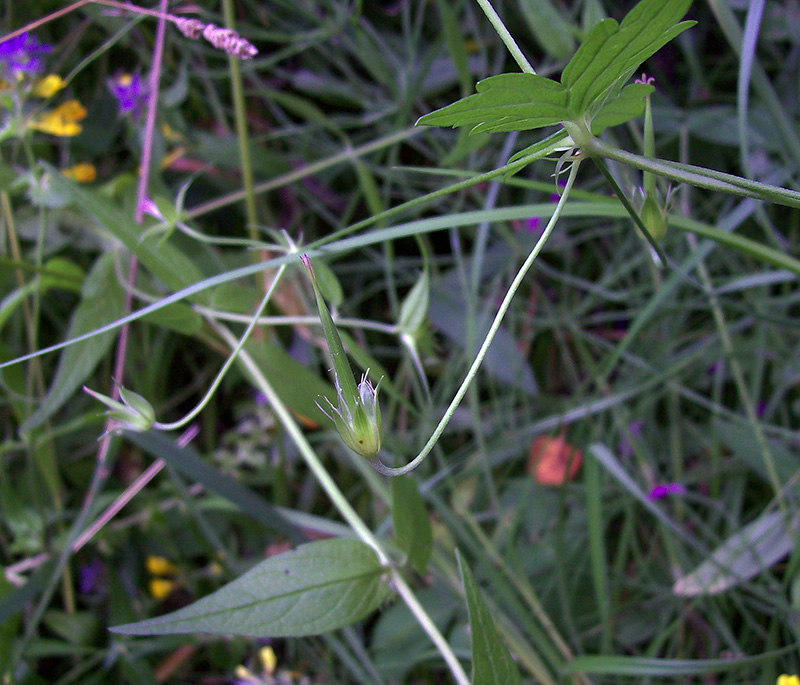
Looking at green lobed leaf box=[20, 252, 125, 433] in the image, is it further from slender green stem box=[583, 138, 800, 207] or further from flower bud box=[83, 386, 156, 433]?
slender green stem box=[583, 138, 800, 207]

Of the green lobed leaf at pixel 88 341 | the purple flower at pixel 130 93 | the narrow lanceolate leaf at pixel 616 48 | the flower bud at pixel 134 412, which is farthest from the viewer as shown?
the purple flower at pixel 130 93

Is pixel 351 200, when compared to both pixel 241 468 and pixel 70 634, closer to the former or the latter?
pixel 241 468

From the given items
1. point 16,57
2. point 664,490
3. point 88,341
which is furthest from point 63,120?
point 664,490

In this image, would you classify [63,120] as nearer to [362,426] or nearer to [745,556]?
[362,426]

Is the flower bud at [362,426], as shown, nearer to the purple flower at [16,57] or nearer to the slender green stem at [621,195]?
the slender green stem at [621,195]

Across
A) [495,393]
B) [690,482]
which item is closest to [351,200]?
[495,393]

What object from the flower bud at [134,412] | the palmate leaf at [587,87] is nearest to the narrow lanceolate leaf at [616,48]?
the palmate leaf at [587,87]
